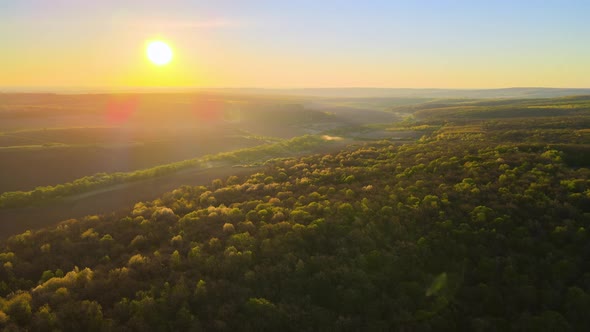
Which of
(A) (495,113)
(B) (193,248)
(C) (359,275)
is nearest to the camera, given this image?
(C) (359,275)

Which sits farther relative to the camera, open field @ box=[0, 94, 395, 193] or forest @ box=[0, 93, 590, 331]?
open field @ box=[0, 94, 395, 193]

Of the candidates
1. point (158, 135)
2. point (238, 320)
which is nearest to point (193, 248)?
point (238, 320)

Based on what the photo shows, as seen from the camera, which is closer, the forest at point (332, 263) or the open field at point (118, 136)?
the forest at point (332, 263)

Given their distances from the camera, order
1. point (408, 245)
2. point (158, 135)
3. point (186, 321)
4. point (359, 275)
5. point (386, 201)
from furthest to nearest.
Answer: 1. point (158, 135)
2. point (386, 201)
3. point (408, 245)
4. point (359, 275)
5. point (186, 321)

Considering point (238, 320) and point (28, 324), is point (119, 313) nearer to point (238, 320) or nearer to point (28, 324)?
point (28, 324)

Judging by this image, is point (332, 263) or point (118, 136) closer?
point (332, 263)

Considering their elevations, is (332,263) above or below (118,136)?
above

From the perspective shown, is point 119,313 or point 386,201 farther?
point 386,201

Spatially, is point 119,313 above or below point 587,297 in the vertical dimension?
below
